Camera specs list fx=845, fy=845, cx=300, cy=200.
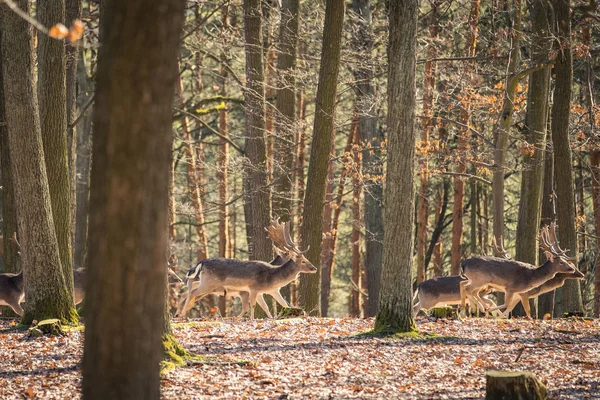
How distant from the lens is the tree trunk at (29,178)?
493 inches

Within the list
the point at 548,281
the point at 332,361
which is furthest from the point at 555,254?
the point at 332,361

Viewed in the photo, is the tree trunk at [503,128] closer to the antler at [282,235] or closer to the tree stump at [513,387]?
the antler at [282,235]

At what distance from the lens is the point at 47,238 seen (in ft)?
41.7

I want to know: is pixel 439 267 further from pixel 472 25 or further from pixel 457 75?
pixel 472 25

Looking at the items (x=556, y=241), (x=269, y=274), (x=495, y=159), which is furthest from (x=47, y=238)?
(x=495, y=159)

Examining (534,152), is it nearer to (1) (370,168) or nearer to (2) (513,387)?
(1) (370,168)

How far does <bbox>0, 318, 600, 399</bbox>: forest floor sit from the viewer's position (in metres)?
9.12

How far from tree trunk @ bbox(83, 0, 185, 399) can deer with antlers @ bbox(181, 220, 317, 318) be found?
1175 cm

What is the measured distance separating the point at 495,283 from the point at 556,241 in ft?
5.42

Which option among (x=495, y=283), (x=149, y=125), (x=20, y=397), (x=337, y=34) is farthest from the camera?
(x=495, y=283)

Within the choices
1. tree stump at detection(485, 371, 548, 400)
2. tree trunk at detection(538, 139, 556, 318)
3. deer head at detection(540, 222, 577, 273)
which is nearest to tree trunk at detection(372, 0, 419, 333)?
tree stump at detection(485, 371, 548, 400)

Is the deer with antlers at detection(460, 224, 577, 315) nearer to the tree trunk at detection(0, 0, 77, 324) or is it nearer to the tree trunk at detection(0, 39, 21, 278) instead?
the tree trunk at detection(0, 0, 77, 324)

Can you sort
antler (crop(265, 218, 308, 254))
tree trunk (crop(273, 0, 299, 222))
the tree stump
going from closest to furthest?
the tree stump → antler (crop(265, 218, 308, 254)) → tree trunk (crop(273, 0, 299, 222))

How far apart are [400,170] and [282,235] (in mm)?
5678
